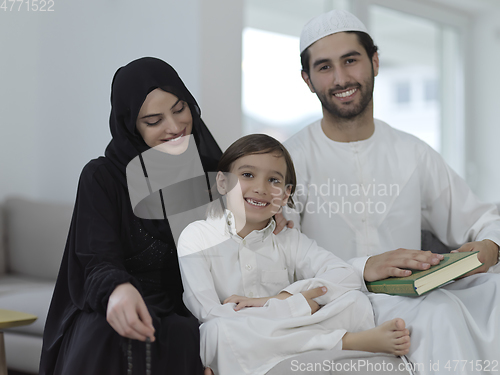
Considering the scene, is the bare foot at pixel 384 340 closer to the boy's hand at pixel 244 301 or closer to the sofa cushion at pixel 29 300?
the boy's hand at pixel 244 301

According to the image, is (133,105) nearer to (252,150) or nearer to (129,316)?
(252,150)

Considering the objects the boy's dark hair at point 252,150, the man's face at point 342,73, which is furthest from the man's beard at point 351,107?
the boy's dark hair at point 252,150

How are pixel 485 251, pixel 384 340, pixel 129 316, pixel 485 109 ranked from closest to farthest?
1. pixel 129 316
2. pixel 384 340
3. pixel 485 251
4. pixel 485 109

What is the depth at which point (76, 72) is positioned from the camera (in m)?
2.78

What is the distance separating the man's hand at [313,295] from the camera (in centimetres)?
137

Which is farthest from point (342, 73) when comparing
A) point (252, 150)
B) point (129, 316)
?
point (129, 316)

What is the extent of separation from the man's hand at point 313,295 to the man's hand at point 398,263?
0.18 meters

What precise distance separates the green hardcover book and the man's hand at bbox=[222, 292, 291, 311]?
0.29m

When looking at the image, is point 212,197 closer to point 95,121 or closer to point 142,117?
point 142,117

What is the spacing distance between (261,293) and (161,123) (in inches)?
23.3

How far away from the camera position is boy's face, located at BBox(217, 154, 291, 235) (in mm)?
1493

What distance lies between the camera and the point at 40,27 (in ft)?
9.73

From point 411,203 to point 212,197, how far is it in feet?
2.47

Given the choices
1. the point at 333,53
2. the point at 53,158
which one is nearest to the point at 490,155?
the point at 333,53
